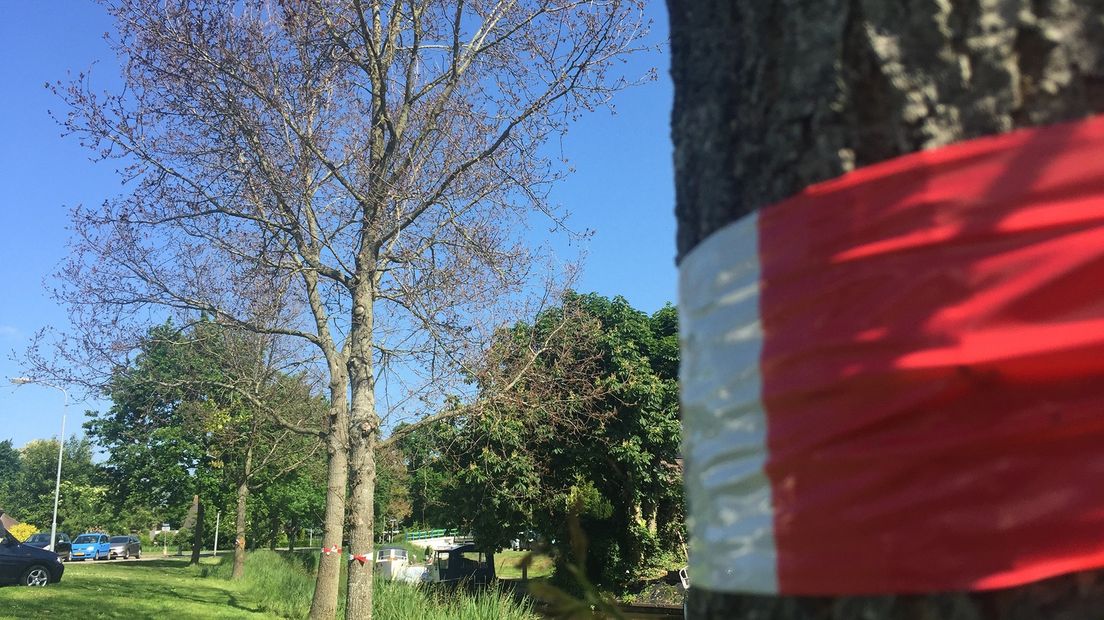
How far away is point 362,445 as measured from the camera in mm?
11250

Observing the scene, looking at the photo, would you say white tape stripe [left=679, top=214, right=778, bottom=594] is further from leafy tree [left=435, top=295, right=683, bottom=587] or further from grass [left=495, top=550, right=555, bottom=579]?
leafy tree [left=435, top=295, right=683, bottom=587]

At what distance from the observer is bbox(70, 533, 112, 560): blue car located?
4844 cm

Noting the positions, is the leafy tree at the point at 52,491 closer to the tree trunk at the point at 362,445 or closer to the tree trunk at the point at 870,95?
the tree trunk at the point at 362,445

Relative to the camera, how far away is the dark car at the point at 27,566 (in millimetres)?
21938

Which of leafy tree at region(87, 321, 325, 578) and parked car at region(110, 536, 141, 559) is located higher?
leafy tree at region(87, 321, 325, 578)

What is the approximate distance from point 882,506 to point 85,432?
40.2 m

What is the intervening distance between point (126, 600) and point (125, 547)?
37.2 m

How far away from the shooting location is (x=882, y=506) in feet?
3.24

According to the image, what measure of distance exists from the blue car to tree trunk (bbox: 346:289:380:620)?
45.1m

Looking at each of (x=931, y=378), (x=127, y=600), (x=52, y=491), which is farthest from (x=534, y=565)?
(x=52, y=491)

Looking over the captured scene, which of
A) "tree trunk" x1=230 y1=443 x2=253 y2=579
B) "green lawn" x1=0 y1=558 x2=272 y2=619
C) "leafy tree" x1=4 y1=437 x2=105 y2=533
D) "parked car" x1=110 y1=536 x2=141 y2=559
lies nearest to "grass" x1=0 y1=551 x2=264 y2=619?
"green lawn" x1=0 y1=558 x2=272 y2=619

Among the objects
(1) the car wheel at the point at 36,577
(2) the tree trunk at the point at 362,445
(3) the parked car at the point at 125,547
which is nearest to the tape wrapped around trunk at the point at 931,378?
(2) the tree trunk at the point at 362,445

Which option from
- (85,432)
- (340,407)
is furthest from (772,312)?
(85,432)

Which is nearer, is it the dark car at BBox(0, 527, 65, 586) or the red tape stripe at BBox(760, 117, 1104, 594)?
the red tape stripe at BBox(760, 117, 1104, 594)
